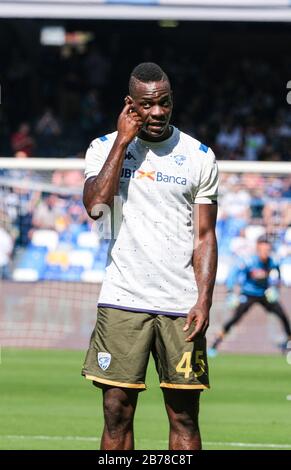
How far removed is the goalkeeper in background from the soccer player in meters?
10.3

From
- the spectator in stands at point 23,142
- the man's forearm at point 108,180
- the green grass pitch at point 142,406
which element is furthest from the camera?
the spectator in stands at point 23,142

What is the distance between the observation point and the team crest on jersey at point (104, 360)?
275 inches

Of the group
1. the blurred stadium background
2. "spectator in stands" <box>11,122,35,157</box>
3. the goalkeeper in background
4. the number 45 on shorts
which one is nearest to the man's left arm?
the number 45 on shorts

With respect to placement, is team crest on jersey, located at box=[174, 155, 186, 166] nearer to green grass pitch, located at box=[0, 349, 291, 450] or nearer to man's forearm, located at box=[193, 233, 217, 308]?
man's forearm, located at box=[193, 233, 217, 308]

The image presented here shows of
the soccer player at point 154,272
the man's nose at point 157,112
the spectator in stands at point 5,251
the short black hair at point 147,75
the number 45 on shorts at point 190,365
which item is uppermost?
the short black hair at point 147,75

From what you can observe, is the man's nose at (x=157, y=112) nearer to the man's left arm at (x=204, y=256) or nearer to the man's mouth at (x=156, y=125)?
the man's mouth at (x=156, y=125)

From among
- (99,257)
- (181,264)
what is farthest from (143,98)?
(99,257)

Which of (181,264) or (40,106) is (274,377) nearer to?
(181,264)

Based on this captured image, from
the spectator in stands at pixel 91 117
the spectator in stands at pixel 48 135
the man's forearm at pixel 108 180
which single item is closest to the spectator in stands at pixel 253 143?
the spectator in stands at pixel 91 117

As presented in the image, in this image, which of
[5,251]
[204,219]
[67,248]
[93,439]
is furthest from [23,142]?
[204,219]

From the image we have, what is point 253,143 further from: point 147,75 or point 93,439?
point 147,75

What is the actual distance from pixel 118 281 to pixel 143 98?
1.08 metres

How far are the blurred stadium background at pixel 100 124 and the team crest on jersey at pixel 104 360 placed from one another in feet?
28.2

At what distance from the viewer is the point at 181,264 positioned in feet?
23.2
